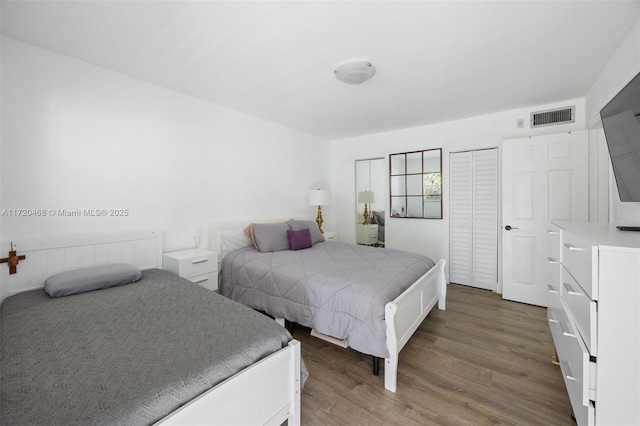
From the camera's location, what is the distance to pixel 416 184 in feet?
14.1

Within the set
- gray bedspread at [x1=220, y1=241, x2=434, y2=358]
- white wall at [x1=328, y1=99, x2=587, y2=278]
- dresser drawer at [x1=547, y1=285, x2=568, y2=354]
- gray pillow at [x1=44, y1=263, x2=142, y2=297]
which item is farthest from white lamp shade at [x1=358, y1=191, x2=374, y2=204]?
gray pillow at [x1=44, y1=263, x2=142, y2=297]

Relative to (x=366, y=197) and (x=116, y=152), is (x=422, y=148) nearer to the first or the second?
(x=366, y=197)

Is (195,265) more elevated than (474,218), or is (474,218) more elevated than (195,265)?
(474,218)

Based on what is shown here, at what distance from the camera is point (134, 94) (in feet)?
8.47

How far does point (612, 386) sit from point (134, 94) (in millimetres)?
3848

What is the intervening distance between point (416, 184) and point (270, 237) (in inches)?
101

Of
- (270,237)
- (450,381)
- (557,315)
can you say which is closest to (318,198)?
(270,237)

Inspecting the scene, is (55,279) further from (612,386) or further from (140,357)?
(612,386)

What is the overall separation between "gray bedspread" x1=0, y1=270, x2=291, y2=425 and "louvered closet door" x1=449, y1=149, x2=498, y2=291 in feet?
11.2

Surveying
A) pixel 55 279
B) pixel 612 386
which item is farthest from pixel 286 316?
pixel 612 386

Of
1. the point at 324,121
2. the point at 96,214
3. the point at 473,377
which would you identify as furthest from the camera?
the point at 324,121

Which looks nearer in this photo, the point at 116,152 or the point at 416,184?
the point at 116,152

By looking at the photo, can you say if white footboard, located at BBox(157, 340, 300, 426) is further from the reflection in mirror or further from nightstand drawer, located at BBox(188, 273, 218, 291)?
the reflection in mirror

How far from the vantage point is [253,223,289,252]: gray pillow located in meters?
3.09
